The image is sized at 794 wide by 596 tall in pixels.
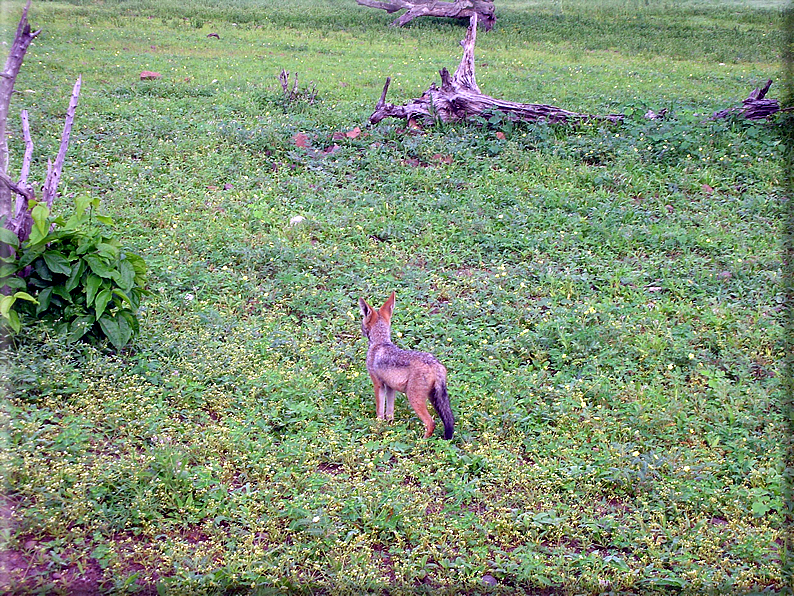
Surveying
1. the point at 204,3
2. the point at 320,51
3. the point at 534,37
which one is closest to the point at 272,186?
the point at 320,51

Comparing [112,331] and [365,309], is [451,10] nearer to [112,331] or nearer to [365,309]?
[365,309]

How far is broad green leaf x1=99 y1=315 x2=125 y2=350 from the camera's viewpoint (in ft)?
17.2

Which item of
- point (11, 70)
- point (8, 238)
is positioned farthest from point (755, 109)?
point (8, 238)

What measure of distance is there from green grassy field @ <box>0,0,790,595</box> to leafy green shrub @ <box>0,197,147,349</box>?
225 millimetres

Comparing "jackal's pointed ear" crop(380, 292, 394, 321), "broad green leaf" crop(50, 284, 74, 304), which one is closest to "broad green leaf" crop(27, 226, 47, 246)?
"broad green leaf" crop(50, 284, 74, 304)

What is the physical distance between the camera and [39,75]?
43.3 feet

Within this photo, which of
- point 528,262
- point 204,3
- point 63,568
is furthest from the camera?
point 204,3

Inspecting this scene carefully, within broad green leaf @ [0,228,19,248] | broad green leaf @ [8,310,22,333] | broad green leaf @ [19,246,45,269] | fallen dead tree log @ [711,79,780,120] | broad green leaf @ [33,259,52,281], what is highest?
fallen dead tree log @ [711,79,780,120]

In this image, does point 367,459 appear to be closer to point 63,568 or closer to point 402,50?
point 63,568

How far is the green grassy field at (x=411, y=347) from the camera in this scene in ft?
12.4

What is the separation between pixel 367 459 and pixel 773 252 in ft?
17.8

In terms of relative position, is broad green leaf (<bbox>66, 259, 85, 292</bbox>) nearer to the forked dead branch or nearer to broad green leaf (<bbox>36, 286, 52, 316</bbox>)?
broad green leaf (<bbox>36, 286, 52, 316</bbox>)

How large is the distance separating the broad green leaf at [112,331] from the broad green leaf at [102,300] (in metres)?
0.11

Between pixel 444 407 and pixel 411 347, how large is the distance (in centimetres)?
129
